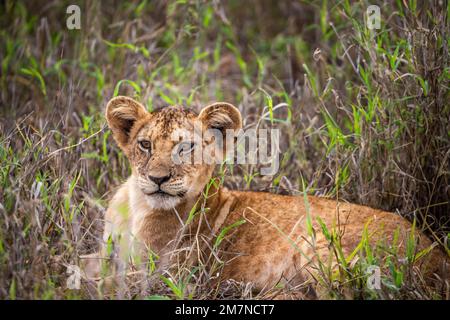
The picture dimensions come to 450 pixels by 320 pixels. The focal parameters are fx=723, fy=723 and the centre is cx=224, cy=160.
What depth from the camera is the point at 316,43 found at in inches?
335

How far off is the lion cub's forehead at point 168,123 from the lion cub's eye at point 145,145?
46 mm

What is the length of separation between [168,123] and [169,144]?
150mm

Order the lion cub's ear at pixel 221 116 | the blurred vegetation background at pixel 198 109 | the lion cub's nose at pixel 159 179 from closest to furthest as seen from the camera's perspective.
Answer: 1. the blurred vegetation background at pixel 198 109
2. the lion cub's nose at pixel 159 179
3. the lion cub's ear at pixel 221 116

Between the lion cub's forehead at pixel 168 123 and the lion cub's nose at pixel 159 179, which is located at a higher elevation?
the lion cub's forehead at pixel 168 123

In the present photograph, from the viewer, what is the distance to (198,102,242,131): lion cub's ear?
4852 millimetres

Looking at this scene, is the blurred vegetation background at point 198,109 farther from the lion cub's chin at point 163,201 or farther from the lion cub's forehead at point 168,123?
the lion cub's forehead at point 168,123

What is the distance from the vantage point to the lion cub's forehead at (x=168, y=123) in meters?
4.74

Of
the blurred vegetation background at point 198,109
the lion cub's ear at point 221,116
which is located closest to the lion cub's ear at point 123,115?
the blurred vegetation background at point 198,109

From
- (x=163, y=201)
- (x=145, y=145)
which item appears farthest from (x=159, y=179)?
(x=145, y=145)

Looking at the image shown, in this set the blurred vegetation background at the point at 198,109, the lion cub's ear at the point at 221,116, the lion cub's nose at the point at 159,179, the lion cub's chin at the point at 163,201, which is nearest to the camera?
the blurred vegetation background at the point at 198,109

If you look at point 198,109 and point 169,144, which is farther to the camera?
point 198,109

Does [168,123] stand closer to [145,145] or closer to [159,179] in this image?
[145,145]

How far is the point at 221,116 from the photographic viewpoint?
4.89 meters
